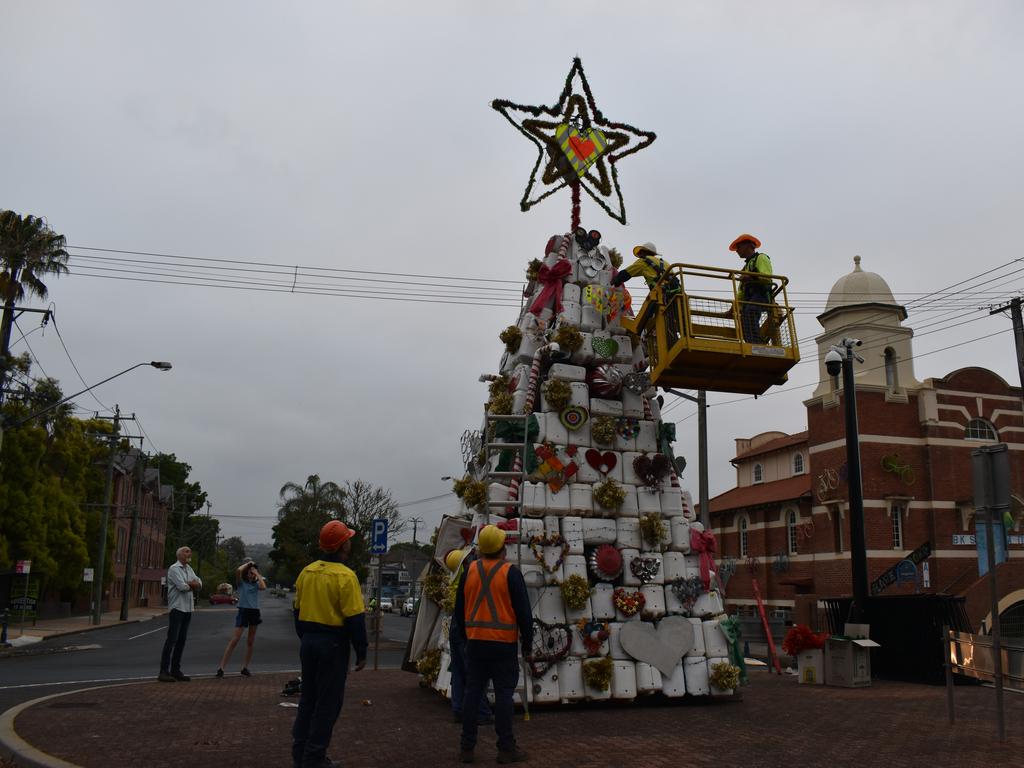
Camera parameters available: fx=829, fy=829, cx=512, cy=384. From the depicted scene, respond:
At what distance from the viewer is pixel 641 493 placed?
33.4 ft

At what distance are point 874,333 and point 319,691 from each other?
32.5 m

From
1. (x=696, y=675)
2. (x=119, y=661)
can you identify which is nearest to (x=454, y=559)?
(x=696, y=675)

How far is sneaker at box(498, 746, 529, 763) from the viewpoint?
20.6ft

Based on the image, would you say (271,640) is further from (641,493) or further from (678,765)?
(678,765)

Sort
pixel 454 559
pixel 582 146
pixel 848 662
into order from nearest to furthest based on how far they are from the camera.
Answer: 1. pixel 454 559
2. pixel 582 146
3. pixel 848 662

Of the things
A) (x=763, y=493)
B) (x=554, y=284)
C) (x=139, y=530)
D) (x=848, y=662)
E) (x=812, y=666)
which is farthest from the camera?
(x=139, y=530)

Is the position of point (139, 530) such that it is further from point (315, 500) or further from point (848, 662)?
point (848, 662)

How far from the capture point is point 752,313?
1098cm

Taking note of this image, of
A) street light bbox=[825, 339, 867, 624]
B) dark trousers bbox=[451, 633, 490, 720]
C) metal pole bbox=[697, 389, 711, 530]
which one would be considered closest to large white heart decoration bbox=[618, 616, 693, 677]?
dark trousers bbox=[451, 633, 490, 720]

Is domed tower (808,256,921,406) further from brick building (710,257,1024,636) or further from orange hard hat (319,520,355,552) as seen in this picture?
orange hard hat (319,520,355,552)

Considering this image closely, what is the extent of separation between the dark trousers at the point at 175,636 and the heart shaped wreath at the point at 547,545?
4817mm

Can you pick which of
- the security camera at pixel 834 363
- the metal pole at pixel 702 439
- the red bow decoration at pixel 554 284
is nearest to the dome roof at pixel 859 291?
the metal pole at pixel 702 439

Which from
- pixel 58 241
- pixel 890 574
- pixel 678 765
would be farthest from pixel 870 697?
pixel 58 241

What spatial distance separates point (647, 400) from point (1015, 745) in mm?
5299
